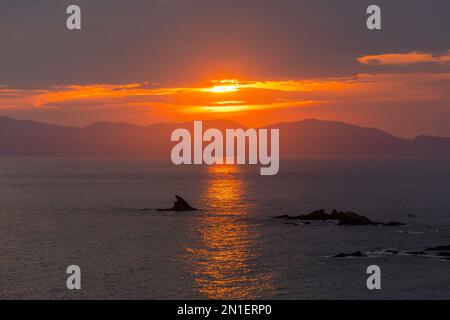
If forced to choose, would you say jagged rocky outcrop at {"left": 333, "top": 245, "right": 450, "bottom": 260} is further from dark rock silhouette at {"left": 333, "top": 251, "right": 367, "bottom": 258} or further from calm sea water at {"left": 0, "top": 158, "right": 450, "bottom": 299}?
calm sea water at {"left": 0, "top": 158, "right": 450, "bottom": 299}

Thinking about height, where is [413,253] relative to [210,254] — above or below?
above

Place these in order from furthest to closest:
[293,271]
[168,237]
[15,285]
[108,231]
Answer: [108,231] → [168,237] → [293,271] → [15,285]

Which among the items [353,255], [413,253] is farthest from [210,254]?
[413,253]

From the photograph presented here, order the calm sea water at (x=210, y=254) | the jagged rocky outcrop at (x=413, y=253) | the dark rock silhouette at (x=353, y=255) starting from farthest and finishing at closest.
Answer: the dark rock silhouette at (x=353, y=255)
the jagged rocky outcrop at (x=413, y=253)
the calm sea water at (x=210, y=254)

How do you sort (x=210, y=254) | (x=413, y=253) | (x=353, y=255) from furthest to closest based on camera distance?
(x=210, y=254), (x=413, y=253), (x=353, y=255)

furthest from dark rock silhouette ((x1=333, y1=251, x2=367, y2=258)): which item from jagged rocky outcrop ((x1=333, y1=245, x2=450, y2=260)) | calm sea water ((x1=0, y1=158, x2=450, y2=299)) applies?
calm sea water ((x1=0, y1=158, x2=450, y2=299))

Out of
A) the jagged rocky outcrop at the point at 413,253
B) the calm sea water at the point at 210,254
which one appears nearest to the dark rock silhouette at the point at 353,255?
the jagged rocky outcrop at the point at 413,253

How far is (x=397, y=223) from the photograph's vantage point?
107 meters

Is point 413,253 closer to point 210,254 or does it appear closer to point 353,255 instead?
point 353,255

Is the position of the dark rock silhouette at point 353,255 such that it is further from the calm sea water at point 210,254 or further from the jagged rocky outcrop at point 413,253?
the calm sea water at point 210,254
